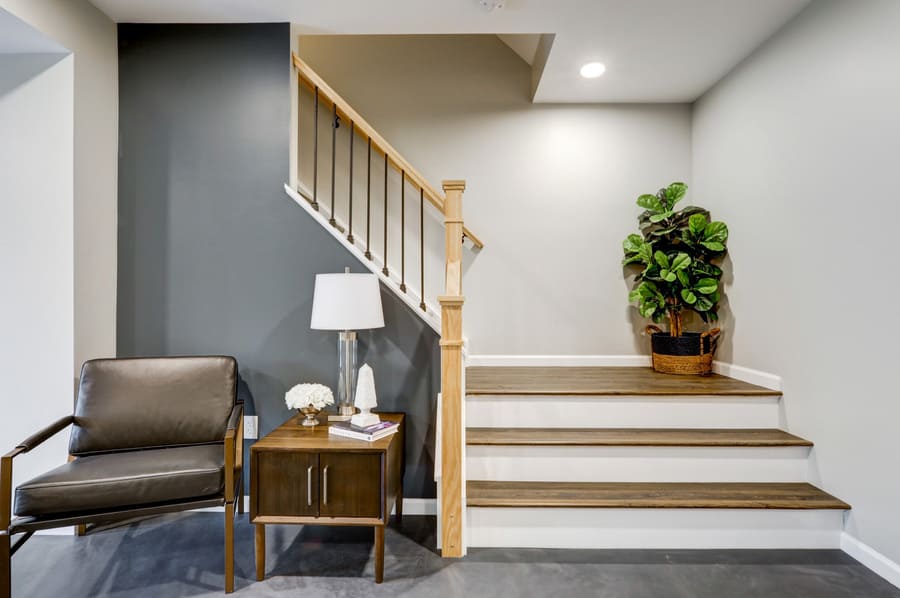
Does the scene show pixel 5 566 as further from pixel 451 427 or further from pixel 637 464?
pixel 637 464

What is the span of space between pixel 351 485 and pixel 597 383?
64.0 inches

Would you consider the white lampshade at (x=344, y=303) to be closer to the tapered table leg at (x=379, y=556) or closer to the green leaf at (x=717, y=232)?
the tapered table leg at (x=379, y=556)

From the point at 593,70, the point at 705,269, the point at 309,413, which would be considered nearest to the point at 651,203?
the point at 705,269

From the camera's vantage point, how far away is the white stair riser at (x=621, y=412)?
272cm

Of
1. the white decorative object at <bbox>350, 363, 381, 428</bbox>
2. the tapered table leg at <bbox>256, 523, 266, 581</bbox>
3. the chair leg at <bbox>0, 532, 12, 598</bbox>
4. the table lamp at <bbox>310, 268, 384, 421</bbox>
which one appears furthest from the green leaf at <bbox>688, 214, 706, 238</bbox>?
the chair leg at <bbox>0, 532, 12, 598</bbox>

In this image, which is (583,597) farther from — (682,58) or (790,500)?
(682,58)

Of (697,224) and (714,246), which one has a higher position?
(697,224)

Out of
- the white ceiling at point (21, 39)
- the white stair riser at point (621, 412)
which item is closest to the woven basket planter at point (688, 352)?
the white stair riser at point (621, 412)

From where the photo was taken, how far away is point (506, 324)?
3.83 m

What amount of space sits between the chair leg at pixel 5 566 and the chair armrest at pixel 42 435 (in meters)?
0.31

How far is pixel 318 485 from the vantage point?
2.09 metres

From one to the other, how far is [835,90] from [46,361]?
158 inches

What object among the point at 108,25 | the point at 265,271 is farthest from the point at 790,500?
the point at 108,25

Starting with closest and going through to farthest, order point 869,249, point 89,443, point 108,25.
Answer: point 869,249 < point 89,443 < point 108,25
